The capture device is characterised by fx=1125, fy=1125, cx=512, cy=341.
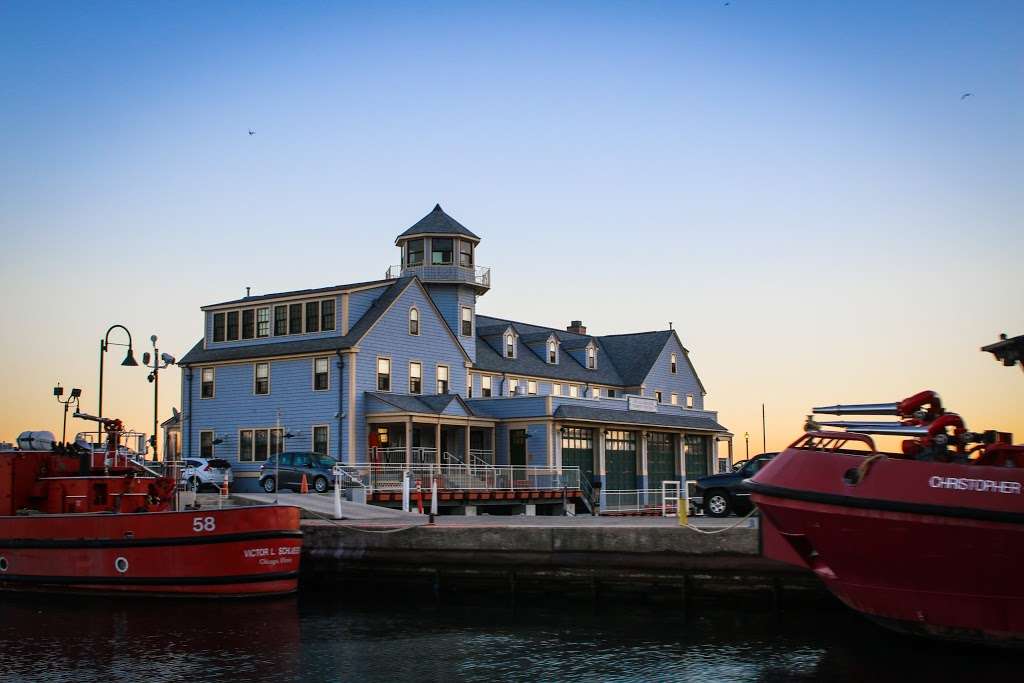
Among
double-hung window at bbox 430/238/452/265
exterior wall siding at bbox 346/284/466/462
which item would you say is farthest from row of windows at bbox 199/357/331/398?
double-hung window at bbox 430/238/452/265

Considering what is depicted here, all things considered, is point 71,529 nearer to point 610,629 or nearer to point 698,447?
point 610,629

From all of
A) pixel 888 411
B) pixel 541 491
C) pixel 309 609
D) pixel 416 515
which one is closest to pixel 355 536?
pixel 309 609

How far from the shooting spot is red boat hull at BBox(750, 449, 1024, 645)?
1459 cm

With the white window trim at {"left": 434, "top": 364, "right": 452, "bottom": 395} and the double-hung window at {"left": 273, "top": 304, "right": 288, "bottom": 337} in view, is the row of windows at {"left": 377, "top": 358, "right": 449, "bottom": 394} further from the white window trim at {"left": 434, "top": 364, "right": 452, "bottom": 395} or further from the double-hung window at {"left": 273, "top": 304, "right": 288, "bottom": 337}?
the double-hung window at {"left": 273, "top": 304, "right": 288, "bottom": 337}

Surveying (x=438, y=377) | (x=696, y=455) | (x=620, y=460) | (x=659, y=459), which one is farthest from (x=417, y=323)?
(x=696, y=455)

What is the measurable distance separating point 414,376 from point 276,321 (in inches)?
237

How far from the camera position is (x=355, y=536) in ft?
80.1

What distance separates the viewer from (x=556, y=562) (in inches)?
834

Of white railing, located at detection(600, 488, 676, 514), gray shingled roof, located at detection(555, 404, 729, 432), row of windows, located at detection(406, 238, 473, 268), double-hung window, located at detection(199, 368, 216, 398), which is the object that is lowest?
white railing, located at detection(600, 488, 676, 514)

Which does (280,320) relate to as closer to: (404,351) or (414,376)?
(404,351)

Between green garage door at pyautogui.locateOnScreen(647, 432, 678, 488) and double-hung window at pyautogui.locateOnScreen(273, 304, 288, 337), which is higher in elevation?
double-hung window at pyautogui.locateOnScreen(273, 304, 288, 337)

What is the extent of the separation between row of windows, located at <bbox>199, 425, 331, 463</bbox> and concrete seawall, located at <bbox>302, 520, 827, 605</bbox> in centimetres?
1778

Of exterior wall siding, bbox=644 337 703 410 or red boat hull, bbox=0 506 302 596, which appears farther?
exterior wall siding, bbox=644 337 703 410

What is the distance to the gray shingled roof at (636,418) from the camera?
4676cm
